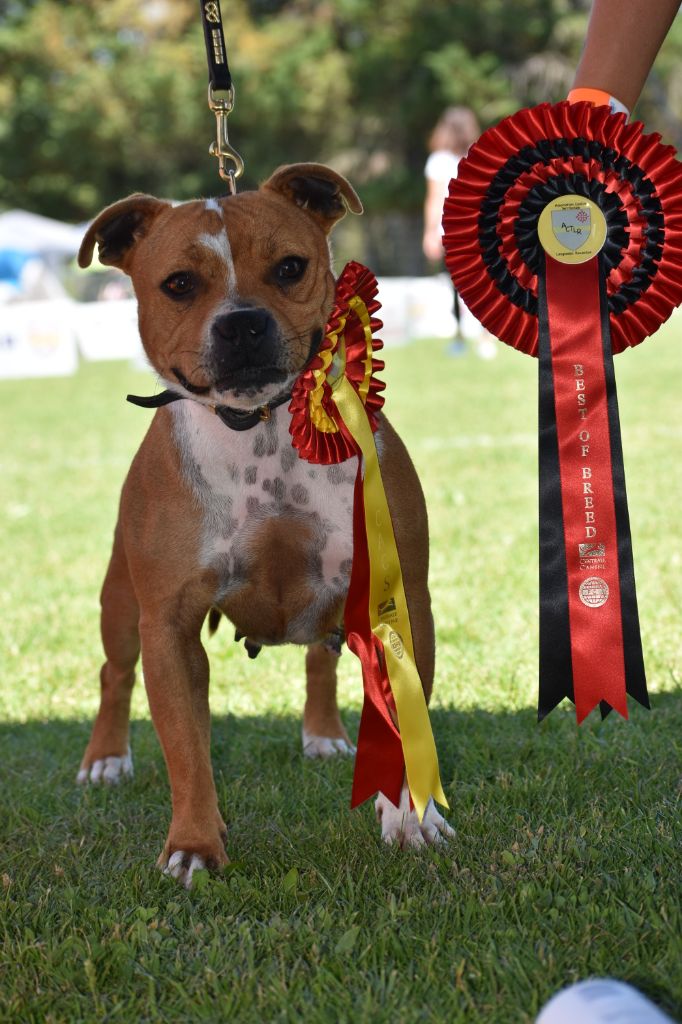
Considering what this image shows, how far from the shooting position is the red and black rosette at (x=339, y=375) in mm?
3109

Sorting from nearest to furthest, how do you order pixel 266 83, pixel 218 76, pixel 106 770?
pixel 218 76 → pixel 106 770 → pixel 266 83

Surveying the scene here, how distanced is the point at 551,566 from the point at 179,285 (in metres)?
1.20

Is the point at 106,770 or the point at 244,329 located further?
the point at 106,770

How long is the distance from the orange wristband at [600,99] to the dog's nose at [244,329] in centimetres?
110

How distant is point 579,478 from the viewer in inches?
123

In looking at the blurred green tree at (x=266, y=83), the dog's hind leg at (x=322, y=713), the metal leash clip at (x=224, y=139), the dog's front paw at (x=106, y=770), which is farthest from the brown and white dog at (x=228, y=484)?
the blurred green tree at (x=266, y=83)

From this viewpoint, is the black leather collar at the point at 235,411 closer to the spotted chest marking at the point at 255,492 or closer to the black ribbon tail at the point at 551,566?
the spotted chest marking at the point at 255,492

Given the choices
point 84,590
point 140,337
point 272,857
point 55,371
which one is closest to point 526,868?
point 272,857

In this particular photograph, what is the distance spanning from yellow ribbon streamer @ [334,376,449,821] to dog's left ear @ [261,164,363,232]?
0.57 metres

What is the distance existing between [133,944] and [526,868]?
89 centimetres

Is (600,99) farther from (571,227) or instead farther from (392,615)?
(392,615)

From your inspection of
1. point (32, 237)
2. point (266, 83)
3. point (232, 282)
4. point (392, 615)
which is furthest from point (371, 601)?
point (266, 83)

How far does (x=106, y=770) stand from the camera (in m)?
3.85

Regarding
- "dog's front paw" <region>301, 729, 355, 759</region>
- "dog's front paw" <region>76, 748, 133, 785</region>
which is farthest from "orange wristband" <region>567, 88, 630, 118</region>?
"dog's front paw" <region>76, 748, 133, 785</region>
